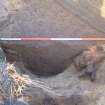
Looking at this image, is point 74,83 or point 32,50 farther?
point 32,50

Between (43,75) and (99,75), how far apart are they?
880 mm

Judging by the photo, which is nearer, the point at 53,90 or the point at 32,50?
the point at 53,90

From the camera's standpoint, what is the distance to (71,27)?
6266 mm

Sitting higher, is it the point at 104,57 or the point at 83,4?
the point at 83,4

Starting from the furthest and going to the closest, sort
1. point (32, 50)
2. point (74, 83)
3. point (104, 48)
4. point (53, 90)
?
point (32, 50) → point (104, 48) → point (74, 83) → point (53, 90)

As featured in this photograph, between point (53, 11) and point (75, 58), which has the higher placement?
point (53, 11)

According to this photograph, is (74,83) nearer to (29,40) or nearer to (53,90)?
(53,90)

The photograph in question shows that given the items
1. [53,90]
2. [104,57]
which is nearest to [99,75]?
[104,57]

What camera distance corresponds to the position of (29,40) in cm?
618

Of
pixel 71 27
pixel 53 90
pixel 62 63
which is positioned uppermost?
pixel 71 27

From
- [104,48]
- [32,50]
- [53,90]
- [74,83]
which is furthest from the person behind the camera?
A: [32,50]

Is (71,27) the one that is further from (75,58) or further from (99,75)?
(99,75)

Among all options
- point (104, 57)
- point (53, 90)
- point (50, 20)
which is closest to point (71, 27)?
point (50, 20)

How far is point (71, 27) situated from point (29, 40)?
660 mm
